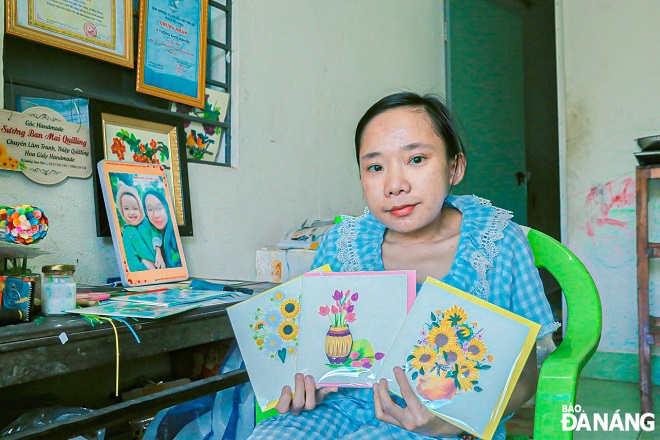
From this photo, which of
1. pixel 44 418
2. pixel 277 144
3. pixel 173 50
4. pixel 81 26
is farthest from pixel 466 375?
pixel 277 144

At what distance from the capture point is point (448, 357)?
851 millimetres

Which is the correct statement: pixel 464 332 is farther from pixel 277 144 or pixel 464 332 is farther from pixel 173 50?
pixel 277 144

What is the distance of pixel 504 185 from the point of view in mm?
4312

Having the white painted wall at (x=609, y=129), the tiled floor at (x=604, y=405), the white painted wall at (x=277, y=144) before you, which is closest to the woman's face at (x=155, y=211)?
the white painted wall at (x=277, y=144)

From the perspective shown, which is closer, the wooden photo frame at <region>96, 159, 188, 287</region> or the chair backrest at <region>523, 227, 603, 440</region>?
the chair backrest at <region>523, 227, 603, 440</region>

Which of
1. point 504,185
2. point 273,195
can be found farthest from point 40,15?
point 504,185

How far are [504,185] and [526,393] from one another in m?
3.58

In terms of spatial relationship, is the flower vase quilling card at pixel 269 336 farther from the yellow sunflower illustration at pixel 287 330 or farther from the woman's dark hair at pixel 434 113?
the woman's dark hair at pixel 434 113

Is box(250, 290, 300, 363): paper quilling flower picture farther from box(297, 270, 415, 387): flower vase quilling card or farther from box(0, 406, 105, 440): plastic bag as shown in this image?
box(0, 406, 105, 440): plastic bag

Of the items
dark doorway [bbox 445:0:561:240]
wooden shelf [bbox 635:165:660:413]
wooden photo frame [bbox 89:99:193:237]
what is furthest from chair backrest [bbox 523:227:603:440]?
dark doorway [bbox 445:0:561:240]

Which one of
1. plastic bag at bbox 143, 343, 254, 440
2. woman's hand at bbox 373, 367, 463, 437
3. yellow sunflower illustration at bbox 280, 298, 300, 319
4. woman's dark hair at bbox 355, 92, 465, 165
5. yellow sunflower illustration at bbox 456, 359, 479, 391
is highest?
woman's dark hair at bbox 355, 92, 465, 165

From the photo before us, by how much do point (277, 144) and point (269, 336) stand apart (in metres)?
1.46

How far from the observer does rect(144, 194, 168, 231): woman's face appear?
5.37 feet

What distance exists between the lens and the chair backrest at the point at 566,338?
2.75 feet
